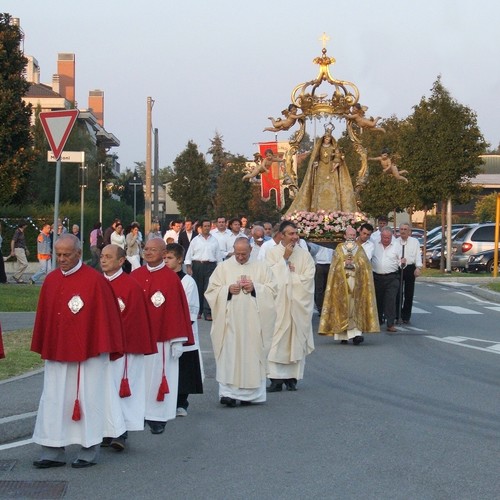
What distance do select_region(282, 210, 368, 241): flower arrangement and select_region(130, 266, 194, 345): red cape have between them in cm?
1134

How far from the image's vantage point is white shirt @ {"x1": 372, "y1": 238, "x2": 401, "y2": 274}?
19.6 metres

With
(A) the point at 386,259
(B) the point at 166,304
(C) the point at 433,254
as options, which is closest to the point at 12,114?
(C) the point at 433,254

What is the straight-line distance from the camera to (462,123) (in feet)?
123

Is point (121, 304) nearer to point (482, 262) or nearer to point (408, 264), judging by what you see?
point (408, 264)

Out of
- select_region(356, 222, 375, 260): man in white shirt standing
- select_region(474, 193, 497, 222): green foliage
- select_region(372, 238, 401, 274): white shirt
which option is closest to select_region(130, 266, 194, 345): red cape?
select_region(356, 222, 375, 260): man in white shirt standing

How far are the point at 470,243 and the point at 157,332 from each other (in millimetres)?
30827

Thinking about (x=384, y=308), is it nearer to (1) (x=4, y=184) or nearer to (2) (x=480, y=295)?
(2) (x=480, y=295)

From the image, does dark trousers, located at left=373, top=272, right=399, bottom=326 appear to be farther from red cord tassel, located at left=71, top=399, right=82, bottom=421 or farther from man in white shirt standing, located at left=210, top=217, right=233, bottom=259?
red cord tassel, located at left=71, top=399, right=82, bottom=421

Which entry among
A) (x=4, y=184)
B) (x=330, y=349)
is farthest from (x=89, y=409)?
(x=4, y=184)

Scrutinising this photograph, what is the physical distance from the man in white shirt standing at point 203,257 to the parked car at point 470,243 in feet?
62.5

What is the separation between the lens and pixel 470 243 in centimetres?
3944

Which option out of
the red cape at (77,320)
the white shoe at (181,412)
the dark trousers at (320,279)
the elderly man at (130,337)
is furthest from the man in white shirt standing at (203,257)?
the red cape at (77,320)

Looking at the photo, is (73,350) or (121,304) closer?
(73,350)

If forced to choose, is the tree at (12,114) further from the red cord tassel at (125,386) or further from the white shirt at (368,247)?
the red cord tassel at (125,386)
